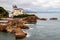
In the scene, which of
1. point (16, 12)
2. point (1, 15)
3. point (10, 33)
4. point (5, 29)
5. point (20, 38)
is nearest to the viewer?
point (20, 38)

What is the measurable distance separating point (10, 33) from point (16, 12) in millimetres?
64640

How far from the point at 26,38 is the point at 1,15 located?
53.8m

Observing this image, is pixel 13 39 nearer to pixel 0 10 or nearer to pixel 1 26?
pixel 1 26

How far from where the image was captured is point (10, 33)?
51719 millimetres

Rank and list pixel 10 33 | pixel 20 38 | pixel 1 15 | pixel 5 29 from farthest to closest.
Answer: pixel 1 15, pixel 5 29, pixel 10 33, pixel 20 38

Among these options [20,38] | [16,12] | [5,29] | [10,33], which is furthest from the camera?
[16,12]

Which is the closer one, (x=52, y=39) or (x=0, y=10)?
(x=52, y=39)

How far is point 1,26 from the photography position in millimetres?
56156

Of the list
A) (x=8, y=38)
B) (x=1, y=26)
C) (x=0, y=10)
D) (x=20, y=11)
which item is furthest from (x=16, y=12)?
(x=8, y=38)

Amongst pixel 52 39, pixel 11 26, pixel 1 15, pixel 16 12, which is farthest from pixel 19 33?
pixel 16 12

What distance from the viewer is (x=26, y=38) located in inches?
1724

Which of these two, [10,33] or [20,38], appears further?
[10,33]

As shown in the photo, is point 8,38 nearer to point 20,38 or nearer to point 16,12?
point 20,38

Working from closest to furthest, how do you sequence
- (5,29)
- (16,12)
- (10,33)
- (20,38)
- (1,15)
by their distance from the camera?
(20,38) < (10,33) < (5,29) < (1,15) < (16,12)
